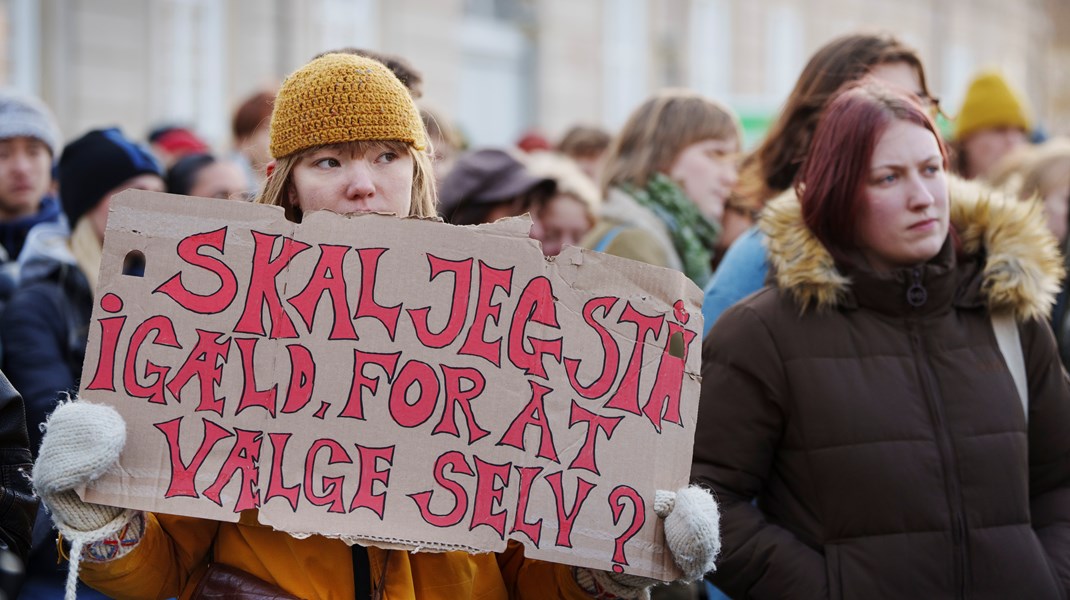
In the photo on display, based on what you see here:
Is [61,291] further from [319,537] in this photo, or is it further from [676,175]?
[676,175]

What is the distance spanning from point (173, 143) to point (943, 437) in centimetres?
536

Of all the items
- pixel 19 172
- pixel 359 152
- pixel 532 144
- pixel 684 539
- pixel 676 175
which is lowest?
pixel 532 144

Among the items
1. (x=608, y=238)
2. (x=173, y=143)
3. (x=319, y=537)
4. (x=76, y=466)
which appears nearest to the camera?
(x=76, y=466)

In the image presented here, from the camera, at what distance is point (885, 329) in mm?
2760

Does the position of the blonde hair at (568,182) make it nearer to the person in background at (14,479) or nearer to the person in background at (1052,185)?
the person in background at (1052,185)

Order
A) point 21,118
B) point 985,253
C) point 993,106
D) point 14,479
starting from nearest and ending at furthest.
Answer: point 14,479
point 985,253
point 21,118
point 993,106

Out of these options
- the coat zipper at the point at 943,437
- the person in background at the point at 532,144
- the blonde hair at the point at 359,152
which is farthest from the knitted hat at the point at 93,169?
the person in background at the point at 532,144

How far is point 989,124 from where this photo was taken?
6.55m

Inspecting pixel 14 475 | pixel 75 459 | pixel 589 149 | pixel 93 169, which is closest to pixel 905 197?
pixel 75 459

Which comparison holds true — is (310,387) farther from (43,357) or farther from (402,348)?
(43,357)

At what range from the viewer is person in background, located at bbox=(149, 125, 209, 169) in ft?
22.3

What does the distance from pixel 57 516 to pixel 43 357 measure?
1.64 m

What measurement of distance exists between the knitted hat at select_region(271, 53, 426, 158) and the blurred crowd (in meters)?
0.13

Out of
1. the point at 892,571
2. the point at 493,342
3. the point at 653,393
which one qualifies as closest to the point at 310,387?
the point at 493,342
